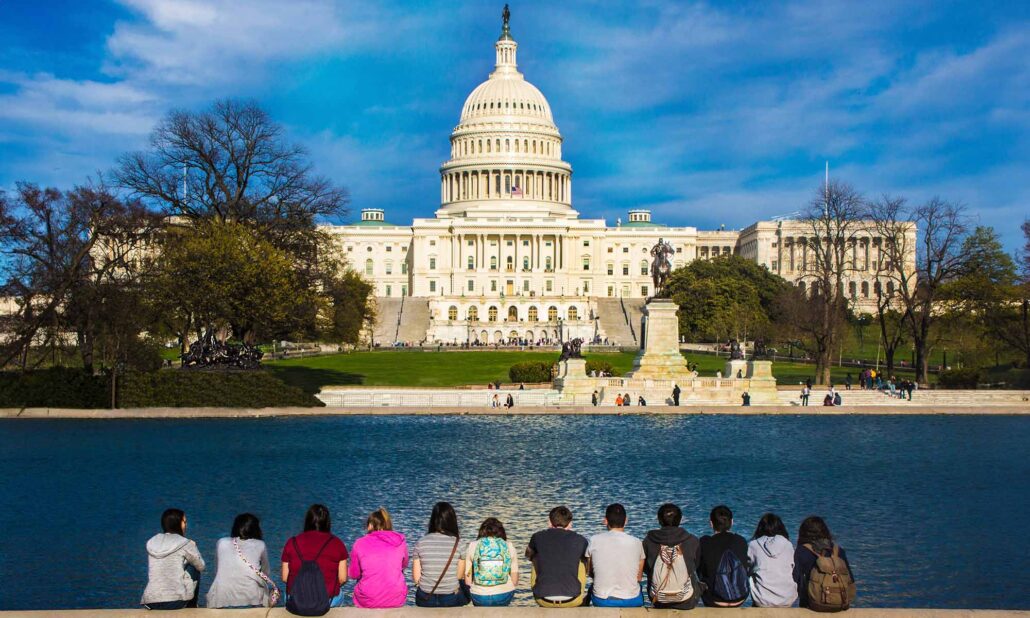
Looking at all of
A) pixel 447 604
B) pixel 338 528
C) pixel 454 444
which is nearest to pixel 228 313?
pixel 454 444

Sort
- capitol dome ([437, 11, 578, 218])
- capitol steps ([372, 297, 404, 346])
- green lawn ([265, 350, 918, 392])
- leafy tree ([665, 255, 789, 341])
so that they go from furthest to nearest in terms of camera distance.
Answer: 1. capitol dome ([437, 11, 578, 218])
2. capitol steps ([372, 297, 404, 346])
3. leafy tree ([665, 255, 789, 341])
4. green lawn ([265, 350, 918, 392])

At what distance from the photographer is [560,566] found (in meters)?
12.1

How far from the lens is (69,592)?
16094 mm

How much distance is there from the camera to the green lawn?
5903cm

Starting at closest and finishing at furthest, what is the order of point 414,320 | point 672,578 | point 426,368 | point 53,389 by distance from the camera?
point 672,578
point 53,389
point 426,368
point 414,320

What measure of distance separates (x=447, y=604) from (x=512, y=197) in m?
151

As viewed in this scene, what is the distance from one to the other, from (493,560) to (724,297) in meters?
94.7

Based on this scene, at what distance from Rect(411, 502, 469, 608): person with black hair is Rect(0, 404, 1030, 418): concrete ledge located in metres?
29.9

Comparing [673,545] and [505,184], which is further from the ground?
[505,184]

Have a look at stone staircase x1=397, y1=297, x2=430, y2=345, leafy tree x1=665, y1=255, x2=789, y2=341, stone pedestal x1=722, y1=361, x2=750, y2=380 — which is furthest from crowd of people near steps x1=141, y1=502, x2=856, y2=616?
stone staircase x1=397, y1=297, x2=430, y2=345

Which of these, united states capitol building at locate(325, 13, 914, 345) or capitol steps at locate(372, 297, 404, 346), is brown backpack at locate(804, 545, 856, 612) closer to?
capitol steps at locate(372, 297, 404, 346)

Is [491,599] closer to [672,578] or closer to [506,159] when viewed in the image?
[672,578]

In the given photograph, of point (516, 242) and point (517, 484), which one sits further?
point (516, 242)

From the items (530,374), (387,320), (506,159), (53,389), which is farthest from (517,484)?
(506,159)
